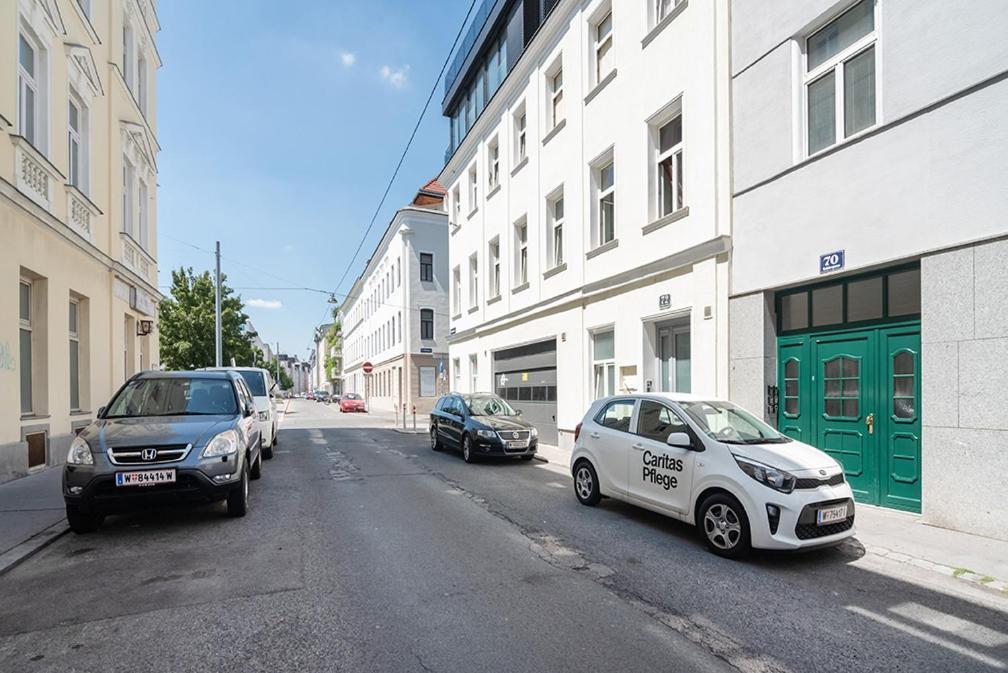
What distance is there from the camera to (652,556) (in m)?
5.55

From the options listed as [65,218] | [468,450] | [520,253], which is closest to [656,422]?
[468,450]

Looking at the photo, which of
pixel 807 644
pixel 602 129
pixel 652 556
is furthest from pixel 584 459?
pixel 602 129

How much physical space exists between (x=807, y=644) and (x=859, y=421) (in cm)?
475

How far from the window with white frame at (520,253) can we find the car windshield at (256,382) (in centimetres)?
777

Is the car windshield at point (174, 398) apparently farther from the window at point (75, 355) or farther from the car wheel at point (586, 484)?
the window at point (75, 355)

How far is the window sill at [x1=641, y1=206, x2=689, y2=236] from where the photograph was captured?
10453 millimetres

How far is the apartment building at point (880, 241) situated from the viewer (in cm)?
613

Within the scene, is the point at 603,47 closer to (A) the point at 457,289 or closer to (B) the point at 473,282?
(B) the point at 473,282

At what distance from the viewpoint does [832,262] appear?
776cm

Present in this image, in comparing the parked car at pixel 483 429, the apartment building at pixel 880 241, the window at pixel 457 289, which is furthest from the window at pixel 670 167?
the window at pixel 457 289

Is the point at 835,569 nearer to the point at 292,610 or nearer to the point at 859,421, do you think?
the point at 859,421

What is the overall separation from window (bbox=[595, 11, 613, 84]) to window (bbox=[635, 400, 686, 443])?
8.98 m

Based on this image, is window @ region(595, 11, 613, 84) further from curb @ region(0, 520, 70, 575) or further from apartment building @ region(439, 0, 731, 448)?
curb @ region(0, 520, 70, 575)

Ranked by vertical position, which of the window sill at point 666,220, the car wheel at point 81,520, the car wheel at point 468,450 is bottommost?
the car wheel at point 468,450
